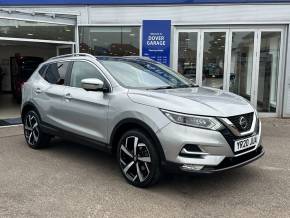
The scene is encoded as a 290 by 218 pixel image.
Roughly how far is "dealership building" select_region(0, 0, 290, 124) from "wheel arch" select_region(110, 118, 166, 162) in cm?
611

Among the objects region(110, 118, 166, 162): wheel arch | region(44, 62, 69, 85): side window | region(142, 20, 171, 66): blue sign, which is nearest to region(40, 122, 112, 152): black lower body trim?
region(110, 118, 166, 162): wheel arch

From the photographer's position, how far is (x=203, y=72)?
10539mm

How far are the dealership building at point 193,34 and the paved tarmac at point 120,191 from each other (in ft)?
15.9

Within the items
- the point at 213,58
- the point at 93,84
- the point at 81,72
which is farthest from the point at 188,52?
the point at 93,84

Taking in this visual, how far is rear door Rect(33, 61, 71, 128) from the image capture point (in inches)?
223

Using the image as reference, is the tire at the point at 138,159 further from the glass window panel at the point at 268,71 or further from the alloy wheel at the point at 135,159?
the glass window panel at the point at 268,71

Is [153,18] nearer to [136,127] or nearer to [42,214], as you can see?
[136,127]

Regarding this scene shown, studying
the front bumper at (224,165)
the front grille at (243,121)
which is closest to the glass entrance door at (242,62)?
the front grille at (243,121)

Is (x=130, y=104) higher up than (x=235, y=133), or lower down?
higher up

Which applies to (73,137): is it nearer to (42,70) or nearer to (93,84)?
(93,84)

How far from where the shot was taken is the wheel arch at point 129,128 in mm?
4090

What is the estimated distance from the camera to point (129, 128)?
456 centimetres

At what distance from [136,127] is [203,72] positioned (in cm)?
651

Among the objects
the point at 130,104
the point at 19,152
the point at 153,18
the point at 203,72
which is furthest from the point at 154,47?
the point at 130,104
